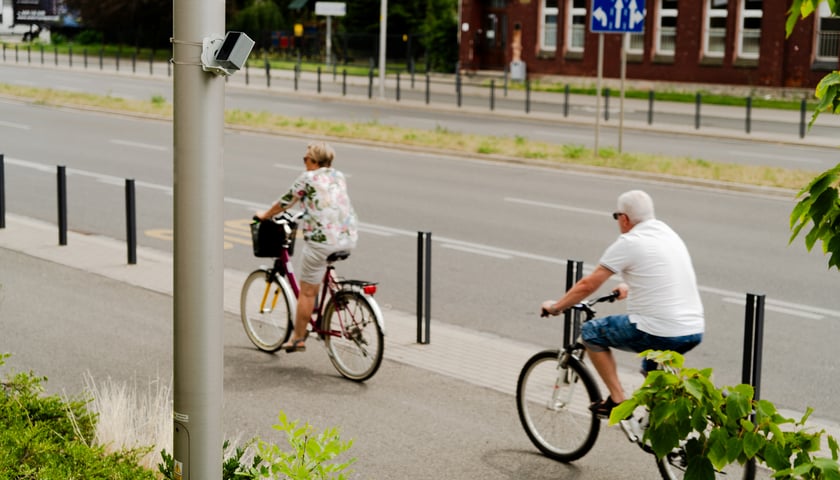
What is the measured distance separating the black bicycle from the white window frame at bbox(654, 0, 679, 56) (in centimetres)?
3897

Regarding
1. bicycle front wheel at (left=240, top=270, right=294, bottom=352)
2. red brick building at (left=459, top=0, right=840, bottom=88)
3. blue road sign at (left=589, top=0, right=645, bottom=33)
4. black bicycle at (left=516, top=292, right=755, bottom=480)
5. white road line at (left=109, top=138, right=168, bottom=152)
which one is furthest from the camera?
red brick building at (left=459, top=0, right=840, bottom=88)

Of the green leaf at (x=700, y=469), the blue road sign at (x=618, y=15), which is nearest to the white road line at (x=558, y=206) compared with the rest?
the blue road sign at (x=618, y=15)

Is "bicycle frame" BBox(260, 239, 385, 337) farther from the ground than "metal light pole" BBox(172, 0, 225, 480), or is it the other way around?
"metal light pole" BBox(172, 0, 225, 480)

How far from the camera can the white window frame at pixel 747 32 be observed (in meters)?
42.1

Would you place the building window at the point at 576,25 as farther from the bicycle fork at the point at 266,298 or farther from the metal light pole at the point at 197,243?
the metal light pole at the point at 197,243

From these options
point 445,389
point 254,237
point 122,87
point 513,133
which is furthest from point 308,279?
point 122,87

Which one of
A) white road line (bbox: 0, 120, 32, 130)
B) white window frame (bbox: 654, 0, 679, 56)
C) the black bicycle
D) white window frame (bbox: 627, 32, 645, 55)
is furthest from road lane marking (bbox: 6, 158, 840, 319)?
white window frame (bbox: 627, 32, 645, 55)

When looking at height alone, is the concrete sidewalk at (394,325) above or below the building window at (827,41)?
below

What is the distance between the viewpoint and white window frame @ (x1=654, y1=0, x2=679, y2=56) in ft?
146

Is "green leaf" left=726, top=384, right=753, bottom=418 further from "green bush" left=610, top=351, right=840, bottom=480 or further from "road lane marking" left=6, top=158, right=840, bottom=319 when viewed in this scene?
"road lane marking" left=6, top=158, right=840, bottom=319

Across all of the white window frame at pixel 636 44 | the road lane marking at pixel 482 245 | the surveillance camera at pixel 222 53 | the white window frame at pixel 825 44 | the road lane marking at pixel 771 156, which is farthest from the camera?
the white window frame at pixel 636 44

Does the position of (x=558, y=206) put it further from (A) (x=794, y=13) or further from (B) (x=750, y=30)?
(B) (x=750, y=30)

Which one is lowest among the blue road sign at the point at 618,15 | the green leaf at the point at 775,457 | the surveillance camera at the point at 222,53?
the green leaf at the point at 775,457

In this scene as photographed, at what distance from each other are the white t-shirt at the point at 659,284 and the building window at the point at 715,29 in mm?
38221
